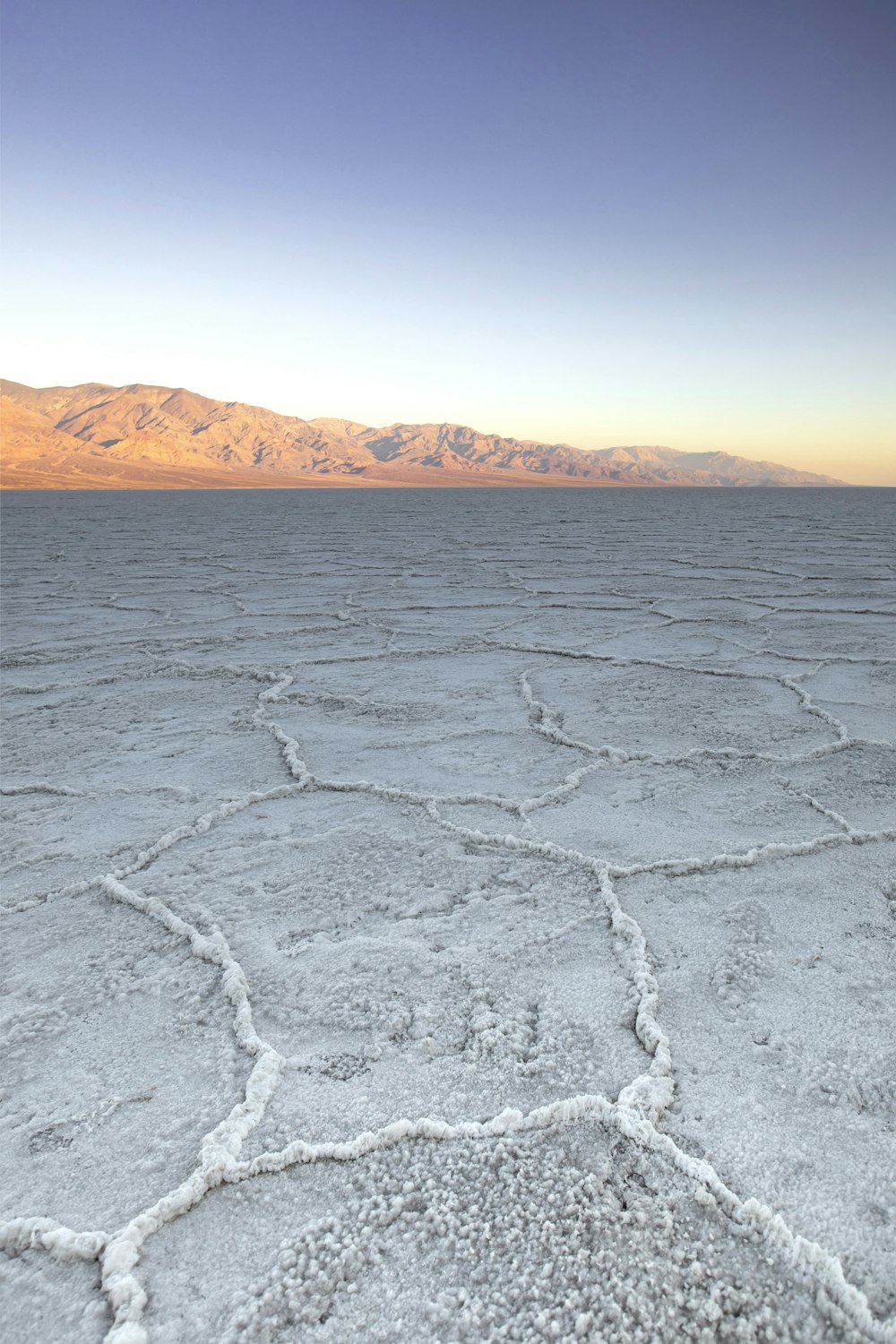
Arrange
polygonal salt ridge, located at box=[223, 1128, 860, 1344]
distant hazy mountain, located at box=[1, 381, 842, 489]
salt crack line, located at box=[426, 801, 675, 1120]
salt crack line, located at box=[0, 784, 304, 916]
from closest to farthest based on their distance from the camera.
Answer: polygonal salt ridge, located at box=[223, 1128, 860, 1344] → salt crack line, located at box=[426, 801, 675, 1120] → salt crack line, located at box=[0, 784, 304, 916] → distant hazy mountain, located at box=[1, 381, 842, 489]

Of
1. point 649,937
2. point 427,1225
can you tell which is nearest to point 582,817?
point 649,937

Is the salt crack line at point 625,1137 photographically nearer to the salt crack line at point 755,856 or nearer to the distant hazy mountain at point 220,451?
the salt crack line at point 755,856

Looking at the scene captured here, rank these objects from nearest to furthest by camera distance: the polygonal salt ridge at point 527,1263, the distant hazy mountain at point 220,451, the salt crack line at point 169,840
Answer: the polygonal salt ridge at point 527,1263 → the salt crack line at point 169,840 → the distant hazy mountain at point 220,451

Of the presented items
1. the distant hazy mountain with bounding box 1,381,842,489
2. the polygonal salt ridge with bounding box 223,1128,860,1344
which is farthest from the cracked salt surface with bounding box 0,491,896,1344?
the distant hazy mountain with bounding box 1,381,842,489

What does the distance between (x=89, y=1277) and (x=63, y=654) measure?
2.70 meters

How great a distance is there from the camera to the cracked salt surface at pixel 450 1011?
66cm

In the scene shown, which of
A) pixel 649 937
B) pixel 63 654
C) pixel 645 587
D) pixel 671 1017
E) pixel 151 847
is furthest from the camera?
pixel 645 587

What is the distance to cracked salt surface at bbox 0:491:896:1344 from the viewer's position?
66 centimetres

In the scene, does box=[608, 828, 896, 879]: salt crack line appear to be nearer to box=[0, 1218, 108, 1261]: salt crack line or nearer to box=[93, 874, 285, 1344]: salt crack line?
box=[93, 874, 285, 1344]: salt crack line

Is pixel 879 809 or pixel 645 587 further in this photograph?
pixel 645 587

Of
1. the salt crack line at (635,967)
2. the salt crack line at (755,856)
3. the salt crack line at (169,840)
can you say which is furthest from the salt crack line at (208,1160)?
the salt crack line at (755,856)

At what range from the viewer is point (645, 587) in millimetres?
4867

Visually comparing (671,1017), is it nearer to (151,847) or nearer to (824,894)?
(824,894)

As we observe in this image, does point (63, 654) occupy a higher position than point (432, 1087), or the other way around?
point (432, 1087)
